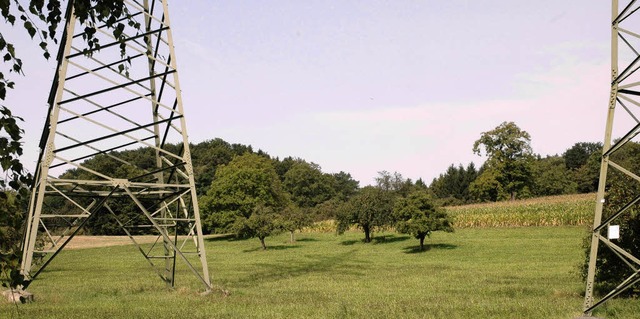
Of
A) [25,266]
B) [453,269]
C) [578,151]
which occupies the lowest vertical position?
[453,269]

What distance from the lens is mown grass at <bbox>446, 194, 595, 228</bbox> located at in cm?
5275

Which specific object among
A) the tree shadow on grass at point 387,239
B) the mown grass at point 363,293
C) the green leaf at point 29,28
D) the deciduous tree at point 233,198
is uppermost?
the deciduous tree at point 233,198

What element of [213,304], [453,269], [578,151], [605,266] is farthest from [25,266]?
[578,151]

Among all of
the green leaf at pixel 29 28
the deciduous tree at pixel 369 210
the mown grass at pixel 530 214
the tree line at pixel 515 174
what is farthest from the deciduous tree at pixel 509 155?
the green leaf at pixel 29 28

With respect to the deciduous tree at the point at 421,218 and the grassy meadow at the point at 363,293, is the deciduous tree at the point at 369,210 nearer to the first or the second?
the deciduous tree at the point at 421,218

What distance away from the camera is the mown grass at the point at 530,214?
2077 inches

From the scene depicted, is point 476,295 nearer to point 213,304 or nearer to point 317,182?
point 213,304

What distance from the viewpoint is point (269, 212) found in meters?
50.3

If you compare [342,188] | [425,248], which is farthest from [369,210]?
[342,188]

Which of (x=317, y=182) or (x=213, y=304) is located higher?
(x=317, y=182)

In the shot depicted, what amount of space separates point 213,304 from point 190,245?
49.9 meters

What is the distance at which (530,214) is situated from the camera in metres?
55.9

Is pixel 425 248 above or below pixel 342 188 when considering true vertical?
below

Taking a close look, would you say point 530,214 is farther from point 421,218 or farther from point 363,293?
point 363,293
